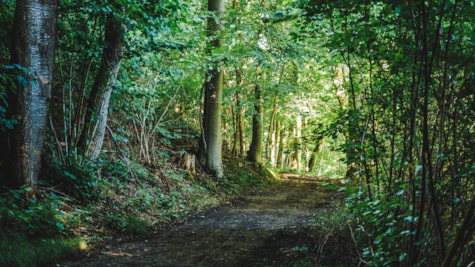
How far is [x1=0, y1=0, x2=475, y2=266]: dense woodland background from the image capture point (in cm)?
291

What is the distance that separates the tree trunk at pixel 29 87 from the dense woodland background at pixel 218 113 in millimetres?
18

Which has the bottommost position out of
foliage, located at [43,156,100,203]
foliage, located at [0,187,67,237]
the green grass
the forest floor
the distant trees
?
the forest floor

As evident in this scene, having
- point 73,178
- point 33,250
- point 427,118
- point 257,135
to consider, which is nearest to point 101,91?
point 73,178

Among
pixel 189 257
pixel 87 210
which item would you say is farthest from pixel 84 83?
pixel 189 257

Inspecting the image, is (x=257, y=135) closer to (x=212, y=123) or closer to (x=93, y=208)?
(x=212, y=123)

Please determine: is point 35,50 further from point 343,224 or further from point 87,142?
point 343,224

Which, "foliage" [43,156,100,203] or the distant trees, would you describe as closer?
the distant trees

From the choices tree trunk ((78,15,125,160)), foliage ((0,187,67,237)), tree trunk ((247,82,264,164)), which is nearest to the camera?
foliage ((0,187,67,237))

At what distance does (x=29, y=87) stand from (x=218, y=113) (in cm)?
821

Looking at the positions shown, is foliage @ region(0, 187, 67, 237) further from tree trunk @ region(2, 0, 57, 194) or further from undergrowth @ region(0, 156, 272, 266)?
tree trunk @ region(2, 0, 57, 194)

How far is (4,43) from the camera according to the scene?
24.6ft

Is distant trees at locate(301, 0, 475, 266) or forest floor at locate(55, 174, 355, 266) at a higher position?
distant trees at locate(301, 0, 475, 266)

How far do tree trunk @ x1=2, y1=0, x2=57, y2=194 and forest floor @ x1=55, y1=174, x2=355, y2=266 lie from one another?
1.85 m

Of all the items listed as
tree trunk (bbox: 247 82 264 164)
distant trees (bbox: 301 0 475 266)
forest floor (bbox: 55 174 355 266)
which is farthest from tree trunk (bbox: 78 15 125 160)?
tree trunk (bbox: 247 82 264 164)
